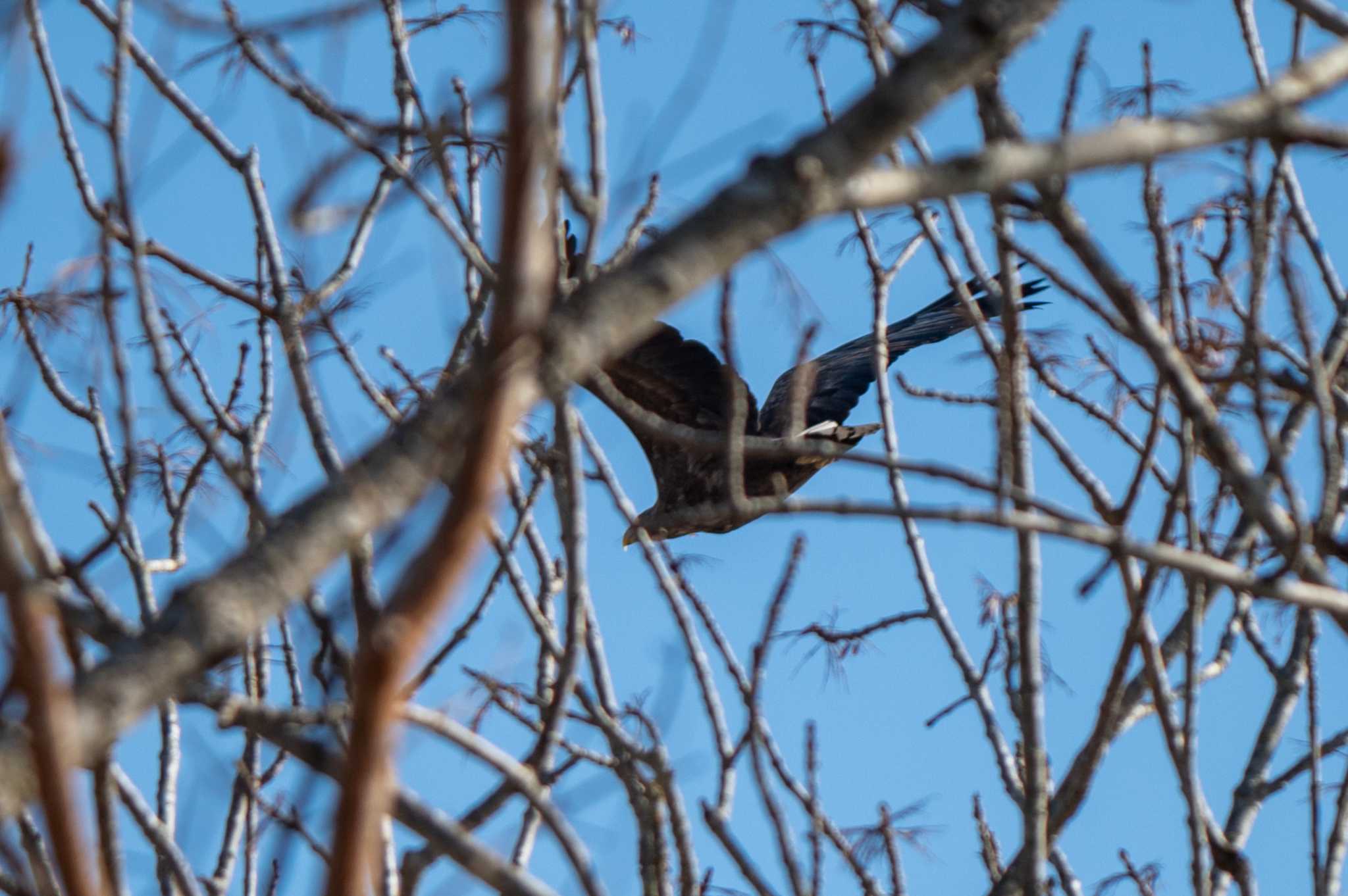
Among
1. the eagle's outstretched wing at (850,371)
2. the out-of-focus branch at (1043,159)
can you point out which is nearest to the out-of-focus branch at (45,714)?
the out-of-focus branch at (1043,159)

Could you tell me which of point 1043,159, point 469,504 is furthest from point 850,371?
point 469,504

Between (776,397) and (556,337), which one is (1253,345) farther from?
(776,397)

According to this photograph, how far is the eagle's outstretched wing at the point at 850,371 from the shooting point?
21.6 ft

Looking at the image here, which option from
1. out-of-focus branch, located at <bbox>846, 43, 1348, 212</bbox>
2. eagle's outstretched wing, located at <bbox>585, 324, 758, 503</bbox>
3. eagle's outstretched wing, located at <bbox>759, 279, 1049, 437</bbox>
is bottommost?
out-of-focus branch, located at <bbox>846, 43, 1348, 212</bbox>

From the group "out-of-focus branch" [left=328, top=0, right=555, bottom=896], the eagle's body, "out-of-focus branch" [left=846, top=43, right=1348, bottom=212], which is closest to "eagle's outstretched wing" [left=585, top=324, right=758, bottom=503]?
the eagle's body

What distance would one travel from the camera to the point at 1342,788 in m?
2.79

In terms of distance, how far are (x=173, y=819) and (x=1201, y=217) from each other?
3074mm

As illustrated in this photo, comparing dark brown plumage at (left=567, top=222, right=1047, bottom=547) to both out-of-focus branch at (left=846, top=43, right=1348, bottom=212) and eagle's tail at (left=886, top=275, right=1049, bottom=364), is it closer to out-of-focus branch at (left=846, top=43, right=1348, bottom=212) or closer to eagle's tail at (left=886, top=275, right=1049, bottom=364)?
eagle's tail at (left=886, top=275, right=1049, bottom=364)

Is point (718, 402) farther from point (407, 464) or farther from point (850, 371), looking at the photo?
point (407, 464)

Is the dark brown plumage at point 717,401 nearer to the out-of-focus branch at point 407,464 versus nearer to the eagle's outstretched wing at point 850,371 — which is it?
the eagle's outstretched wing at point 850,371

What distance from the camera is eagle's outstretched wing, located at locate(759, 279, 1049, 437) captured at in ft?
21.6

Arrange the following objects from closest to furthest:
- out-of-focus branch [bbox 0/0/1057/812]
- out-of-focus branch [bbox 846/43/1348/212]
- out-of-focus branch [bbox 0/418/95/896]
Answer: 1. out-of-focus branch [bbox 0/418/95/896]
2. out-of-focus branch [bbox 0/0/1057/812]
3. out-of-focus branch [bbox 846/43/1348/212]

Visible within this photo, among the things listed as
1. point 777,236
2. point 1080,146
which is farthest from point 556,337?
point 1080,146

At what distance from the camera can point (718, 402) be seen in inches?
237
